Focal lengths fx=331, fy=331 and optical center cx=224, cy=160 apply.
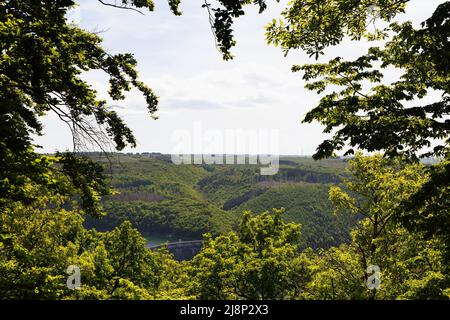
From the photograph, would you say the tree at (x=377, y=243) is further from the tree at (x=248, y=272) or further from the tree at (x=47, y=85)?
the tree at (x=47, y=85)

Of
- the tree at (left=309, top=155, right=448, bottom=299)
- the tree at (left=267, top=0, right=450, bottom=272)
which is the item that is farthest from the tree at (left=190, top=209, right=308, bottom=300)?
the tree at (left=267, top=0, right=450, bottom=272)

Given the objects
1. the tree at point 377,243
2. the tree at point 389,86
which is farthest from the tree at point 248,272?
the tree at point 389,86

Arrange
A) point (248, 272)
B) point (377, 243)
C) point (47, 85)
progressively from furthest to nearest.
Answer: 1. point (248, 272)
2. point (377, 243)
3. point (47, 85)

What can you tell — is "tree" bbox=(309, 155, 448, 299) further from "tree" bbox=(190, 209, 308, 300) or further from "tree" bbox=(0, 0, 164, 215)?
"tree" bbox=(0, 0, 164, 215)

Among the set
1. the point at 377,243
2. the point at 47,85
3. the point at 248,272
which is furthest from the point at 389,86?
the point at 248,272

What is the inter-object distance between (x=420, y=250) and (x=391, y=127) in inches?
418

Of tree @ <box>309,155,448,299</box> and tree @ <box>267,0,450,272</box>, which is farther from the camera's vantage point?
tree @ <box>309,155,448,299</box>

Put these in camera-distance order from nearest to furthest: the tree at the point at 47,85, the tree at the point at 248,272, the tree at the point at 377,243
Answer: the tree at the point at 47,85 → the tree at the point at 377,243 → the tree at the point at 248,272

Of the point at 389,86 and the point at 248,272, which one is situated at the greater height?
the point at 389,86

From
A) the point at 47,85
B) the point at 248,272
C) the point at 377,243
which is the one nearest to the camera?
the point at 47,85

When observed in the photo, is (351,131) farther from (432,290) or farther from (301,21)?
(432,290)

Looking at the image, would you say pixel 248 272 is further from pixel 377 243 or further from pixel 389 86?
pixel 389 86

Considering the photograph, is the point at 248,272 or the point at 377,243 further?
the point at 248,272

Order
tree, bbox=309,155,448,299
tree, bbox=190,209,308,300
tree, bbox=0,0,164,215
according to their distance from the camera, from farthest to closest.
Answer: tree, bbox=190,209,308,300, tree, bbox=309,155,448,299, tree, bbox=0,0,164,215
